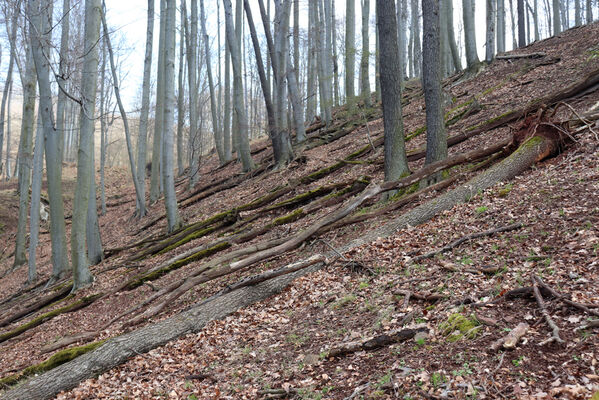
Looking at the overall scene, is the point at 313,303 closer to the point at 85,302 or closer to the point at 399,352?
the point at 399,352

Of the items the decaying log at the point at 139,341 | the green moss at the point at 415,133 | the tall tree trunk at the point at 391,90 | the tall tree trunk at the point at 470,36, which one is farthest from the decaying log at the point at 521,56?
the decaying log at the point at 139,341

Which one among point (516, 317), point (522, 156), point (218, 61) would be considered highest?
point (218, 61)

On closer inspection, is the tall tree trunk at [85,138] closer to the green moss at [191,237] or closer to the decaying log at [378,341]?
the green moss at [191,237]

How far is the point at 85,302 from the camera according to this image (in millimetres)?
9117

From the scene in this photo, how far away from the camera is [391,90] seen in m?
8.12

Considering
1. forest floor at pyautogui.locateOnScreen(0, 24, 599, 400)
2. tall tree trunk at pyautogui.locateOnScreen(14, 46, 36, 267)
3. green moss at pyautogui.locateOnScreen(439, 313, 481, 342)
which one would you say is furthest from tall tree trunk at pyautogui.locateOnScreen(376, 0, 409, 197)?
tall tree trunk at pyautogui.locateOnScreen(14, 46, 36, 267)

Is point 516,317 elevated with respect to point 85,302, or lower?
elevated

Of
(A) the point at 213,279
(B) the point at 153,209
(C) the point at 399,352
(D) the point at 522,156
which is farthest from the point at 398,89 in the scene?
(B) the point at 153,209

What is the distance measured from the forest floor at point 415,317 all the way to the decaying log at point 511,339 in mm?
46

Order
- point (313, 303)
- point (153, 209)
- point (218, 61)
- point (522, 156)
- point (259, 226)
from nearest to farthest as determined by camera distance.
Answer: point (313, 303) → point (522, 156) → point (259, 226) → point (153, 209) → point (218, 61)

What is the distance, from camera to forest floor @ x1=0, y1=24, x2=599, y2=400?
337 cm

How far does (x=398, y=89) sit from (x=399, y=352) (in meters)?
5.55

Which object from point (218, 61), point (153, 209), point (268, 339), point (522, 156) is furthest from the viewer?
point (218, 61)

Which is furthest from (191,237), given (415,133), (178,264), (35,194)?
(415,133)
